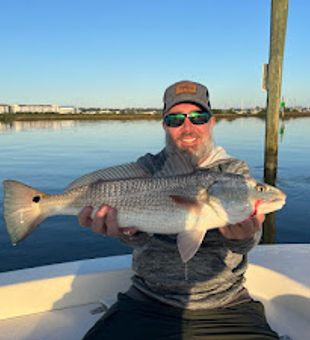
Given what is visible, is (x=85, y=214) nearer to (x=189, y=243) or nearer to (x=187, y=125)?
(x=189, y=243)

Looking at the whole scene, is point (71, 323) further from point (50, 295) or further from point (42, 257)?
point (42, 257)

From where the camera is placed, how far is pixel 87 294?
4.80 metres

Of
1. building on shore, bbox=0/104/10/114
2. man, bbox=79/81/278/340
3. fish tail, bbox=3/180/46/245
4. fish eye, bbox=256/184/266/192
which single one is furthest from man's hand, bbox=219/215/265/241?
building on shore, bbox=0/104/10/114

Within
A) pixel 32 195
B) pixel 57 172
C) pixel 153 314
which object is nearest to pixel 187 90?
pixel 32 195

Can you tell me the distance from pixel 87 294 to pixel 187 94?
258cm

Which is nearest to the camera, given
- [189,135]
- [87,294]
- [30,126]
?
[189,135]

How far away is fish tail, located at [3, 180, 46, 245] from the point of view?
11.8 feet

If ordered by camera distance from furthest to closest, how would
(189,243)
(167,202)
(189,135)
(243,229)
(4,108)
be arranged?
(4,108)
(189,135)
(167,202)
(243,229)
(189,243)

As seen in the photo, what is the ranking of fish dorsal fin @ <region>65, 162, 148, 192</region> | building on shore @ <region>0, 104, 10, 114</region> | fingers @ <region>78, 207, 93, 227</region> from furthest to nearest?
building on shore @ <region>0, 104, 10, 114</region> → fish dorsal fin @ <region>65, 162, 148, 192</region> → fingers @ <region>78, 207, 93, 227</region>

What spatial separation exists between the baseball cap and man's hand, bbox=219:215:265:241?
129 centimetres

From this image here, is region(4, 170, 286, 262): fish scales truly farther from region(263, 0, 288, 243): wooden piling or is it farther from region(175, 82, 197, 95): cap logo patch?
region(263, 0, 288, 243): wooden piling

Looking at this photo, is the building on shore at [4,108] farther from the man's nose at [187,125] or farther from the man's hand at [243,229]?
the man's hand at [243,229]

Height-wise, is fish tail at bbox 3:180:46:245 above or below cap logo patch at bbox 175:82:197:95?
below

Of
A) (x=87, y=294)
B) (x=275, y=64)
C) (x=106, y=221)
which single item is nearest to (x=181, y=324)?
(x=106, y=221)
